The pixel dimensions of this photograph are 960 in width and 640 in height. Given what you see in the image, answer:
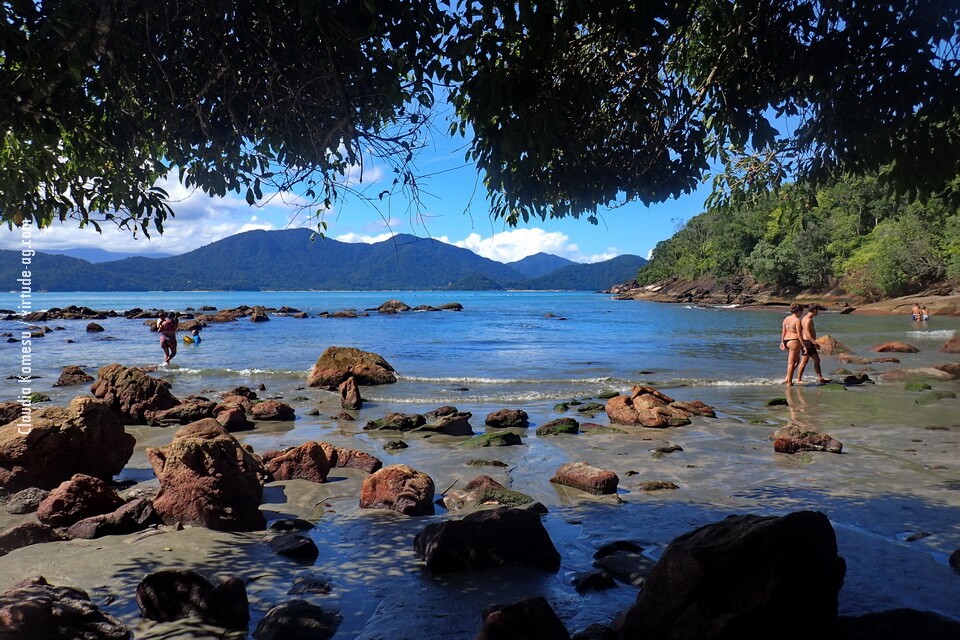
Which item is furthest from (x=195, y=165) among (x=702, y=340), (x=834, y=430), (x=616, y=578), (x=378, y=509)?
(x=702, y=340)

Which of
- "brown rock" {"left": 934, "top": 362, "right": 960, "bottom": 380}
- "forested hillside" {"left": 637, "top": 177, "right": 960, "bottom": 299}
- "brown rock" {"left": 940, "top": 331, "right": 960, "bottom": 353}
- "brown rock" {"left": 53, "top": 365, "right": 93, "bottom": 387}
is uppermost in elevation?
"forested hillside" {"left": 637, "top": 177, "right": 960, "bottom": 299}

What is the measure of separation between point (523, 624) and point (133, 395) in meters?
10.8

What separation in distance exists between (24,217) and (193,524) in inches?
117

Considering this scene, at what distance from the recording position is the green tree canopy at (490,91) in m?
3.96

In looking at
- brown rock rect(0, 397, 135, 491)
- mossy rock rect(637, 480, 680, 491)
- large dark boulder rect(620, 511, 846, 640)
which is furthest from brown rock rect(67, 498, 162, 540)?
mossy rock rect(637, 480, 680, 491)

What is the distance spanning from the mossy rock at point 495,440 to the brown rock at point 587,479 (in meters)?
2.01

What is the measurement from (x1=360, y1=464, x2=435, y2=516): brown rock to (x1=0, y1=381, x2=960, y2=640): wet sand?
154 millimetres

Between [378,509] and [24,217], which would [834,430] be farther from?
[24,217]

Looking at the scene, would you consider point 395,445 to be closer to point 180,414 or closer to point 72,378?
point 180,414

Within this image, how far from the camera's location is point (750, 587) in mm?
2959

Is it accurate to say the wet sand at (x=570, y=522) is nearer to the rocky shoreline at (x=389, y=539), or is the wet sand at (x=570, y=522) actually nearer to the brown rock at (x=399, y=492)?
the rocky shoreline at (x=389, y=539)

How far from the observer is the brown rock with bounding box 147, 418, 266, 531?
17.8 ft

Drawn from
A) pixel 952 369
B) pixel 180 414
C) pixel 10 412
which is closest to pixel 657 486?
pixel 180 414

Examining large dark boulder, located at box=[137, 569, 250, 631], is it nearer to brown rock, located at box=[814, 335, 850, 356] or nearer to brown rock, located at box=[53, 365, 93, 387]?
brown rock, located at box=[53, 365, 93, 387]
